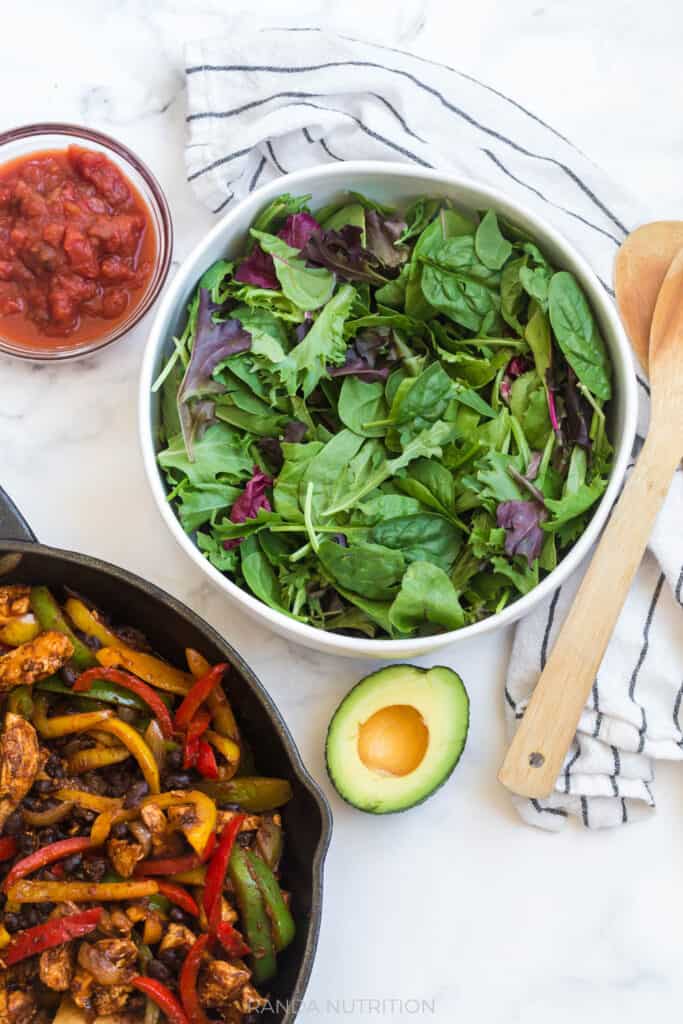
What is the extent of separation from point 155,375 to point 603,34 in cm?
105

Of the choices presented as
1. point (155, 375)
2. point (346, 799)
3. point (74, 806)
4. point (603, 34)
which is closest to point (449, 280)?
point (155, 375)

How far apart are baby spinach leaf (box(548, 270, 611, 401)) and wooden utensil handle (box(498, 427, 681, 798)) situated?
0.65 ft

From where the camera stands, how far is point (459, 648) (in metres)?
2.02

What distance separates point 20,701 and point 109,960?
1.35ft

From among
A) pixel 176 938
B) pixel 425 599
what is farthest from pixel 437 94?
pixel 176 938

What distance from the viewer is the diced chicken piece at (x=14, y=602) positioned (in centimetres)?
184

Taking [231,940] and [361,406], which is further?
[361,406]

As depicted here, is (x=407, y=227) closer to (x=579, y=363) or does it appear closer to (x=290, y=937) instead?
(x=579, y=363)

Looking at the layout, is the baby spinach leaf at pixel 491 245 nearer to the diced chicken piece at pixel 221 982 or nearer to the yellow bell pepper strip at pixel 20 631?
the yellow bell pepper strip at pixel 20 631

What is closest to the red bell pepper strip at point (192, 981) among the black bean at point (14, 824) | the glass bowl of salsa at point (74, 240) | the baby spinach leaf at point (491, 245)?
the black bean at point (14, 824)

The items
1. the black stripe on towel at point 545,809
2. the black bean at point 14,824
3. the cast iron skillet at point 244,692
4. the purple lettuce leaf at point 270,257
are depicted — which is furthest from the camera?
the black stripe on towel at point 545,809

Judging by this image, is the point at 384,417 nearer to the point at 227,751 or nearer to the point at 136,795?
the point at 227,751

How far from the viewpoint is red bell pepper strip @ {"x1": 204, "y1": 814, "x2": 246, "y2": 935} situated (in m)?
1.71

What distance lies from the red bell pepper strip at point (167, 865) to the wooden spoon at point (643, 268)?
1131mm
